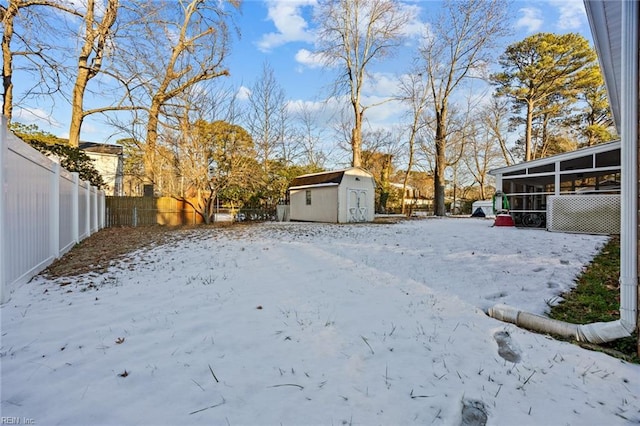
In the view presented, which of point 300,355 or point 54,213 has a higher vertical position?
point 54,213

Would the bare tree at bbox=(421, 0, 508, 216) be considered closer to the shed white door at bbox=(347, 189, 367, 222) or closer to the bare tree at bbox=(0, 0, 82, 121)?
the shed white door at bbox=(347, 189, 367, 222)

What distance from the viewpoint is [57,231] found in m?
5.29

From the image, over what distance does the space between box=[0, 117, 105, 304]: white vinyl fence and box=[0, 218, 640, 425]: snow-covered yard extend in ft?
1.39

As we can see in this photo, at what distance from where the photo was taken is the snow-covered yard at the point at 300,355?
67.3 inches

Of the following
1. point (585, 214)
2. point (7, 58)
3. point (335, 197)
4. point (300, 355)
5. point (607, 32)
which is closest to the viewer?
point (300, 355)

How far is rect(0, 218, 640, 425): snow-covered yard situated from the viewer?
1.71 meters

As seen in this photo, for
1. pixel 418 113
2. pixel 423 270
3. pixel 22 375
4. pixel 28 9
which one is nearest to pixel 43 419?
pixel 22 375

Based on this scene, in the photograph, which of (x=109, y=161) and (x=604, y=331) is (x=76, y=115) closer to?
(x=109, y=161)

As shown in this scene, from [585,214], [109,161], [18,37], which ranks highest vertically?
[18,37]

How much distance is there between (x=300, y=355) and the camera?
2.31m

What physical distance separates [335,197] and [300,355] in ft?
45.6

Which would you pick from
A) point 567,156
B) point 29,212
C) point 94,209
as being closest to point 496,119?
point 567,156

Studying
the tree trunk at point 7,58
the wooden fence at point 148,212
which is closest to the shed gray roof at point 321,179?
the wooden fence at point 148,212

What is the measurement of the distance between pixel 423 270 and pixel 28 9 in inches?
481
